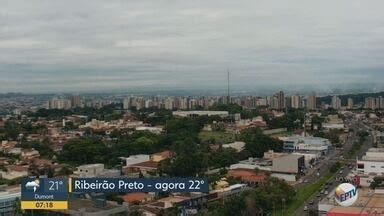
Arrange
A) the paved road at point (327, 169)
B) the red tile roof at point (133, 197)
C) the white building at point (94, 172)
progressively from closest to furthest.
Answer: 1. the paved road at point (327, 169)
2. the red tile roof at point (133, 197)
3. the white building at point (94, 172)

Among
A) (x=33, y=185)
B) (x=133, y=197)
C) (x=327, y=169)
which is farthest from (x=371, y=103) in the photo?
(x=33, y=185)

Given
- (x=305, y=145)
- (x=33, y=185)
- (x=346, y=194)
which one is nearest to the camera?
(x=33, y=185)

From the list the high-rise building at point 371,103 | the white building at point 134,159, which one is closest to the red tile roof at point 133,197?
the white building at point 134,159

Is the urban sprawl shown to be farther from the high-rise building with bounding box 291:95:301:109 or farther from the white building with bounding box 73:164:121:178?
the high-rise building with bounding box 291:95:301:109

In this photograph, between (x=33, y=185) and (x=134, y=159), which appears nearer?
(x=33, y=185)

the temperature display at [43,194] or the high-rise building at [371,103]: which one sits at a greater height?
the temperature display at [43,194]

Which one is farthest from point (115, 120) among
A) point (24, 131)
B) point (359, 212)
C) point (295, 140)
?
point (359, 212)

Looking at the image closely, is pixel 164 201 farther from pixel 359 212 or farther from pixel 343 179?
pixel 343 179

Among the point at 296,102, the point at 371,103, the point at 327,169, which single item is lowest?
the point at 327,169

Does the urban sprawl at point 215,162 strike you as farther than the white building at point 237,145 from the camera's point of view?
No

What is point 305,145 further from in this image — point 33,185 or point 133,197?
point 33,185

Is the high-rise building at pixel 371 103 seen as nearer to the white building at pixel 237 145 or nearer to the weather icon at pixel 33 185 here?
the white building at pixel 237 145

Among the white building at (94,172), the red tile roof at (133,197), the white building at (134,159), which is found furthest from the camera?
the white building at (134,159)
